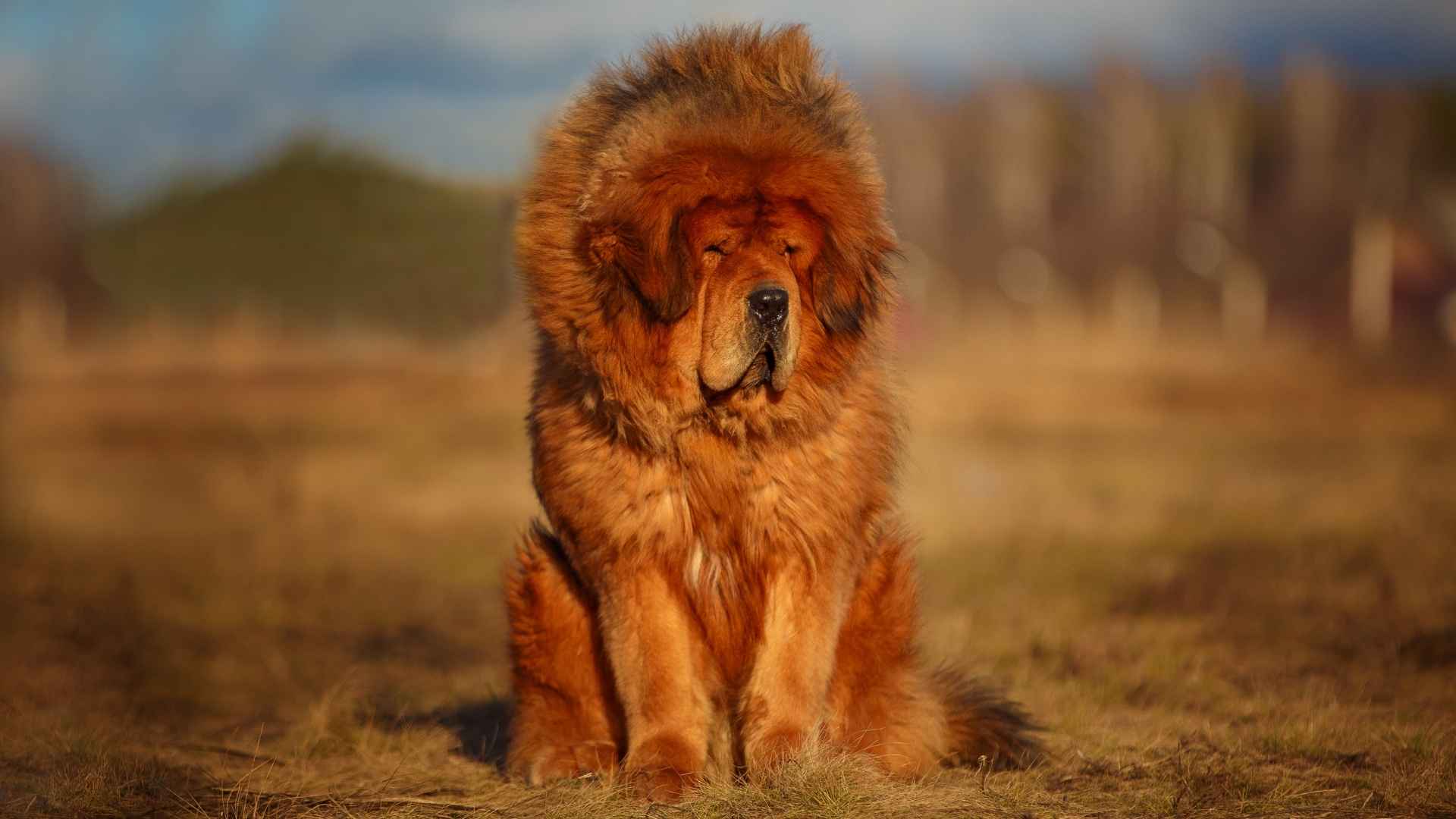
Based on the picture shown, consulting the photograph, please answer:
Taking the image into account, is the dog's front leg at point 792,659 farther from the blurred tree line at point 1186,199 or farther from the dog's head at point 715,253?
the blurred tree line at point 1186,199

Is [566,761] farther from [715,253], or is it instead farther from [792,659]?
[715,253]

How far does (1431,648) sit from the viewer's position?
741 centimetres

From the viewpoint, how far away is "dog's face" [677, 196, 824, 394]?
4.52m

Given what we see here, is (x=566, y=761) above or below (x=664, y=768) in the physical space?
below

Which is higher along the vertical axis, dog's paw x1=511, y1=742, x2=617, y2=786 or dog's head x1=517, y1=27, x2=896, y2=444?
dog's head x1=517, y1=27, x2=896, y2=444

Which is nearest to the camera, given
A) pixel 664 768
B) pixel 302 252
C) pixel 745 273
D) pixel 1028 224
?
pixel 745 273

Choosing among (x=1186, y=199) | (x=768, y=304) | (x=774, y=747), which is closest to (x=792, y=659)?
(x=774, y=747)

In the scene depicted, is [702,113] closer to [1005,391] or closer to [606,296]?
[606,296]

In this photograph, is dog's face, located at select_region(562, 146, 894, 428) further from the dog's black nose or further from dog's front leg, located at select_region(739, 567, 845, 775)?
dog's front leg, located at select_region(739, 567, 845, 775)

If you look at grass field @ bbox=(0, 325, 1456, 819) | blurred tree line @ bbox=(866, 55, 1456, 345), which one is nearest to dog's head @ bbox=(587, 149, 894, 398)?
grass field @ bbox=(0, 325, 1456, 819)

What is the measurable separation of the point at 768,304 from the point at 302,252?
18.7 m

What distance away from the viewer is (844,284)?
4.73 metres

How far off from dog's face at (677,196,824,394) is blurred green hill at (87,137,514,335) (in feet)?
50.2

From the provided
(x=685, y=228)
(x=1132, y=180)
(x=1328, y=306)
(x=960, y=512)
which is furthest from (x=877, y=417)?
(x=1132, y=180)
